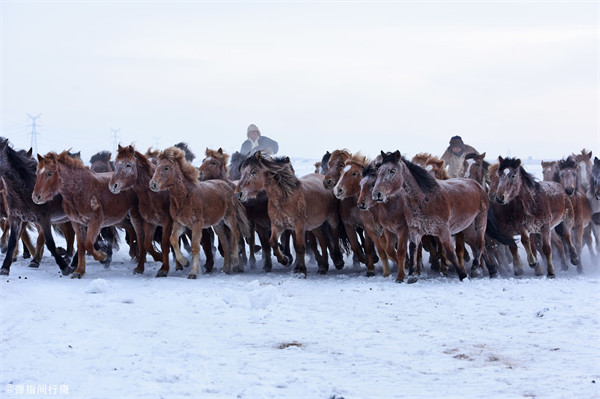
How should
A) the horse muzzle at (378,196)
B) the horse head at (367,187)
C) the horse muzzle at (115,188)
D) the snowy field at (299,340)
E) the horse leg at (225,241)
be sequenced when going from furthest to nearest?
the horse leg at (225,241), the horse muzzle at (115,188), the horse head at (367,187), the horse muzzle at (378,196), the snowy field at (299,340)

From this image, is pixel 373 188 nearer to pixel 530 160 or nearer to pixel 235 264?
pixel 235 264

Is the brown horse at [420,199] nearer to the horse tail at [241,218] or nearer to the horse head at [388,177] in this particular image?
the horse head at [388,177]

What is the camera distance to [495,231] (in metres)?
11.2

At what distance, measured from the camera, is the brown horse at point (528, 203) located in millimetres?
10648

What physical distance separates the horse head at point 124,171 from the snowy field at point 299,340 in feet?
5.34

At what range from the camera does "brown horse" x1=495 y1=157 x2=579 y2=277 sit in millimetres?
10648

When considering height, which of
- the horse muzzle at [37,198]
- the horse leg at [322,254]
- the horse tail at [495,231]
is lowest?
the horse leg at [322,254]

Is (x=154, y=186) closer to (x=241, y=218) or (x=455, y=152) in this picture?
Result: (x=241, y=218)

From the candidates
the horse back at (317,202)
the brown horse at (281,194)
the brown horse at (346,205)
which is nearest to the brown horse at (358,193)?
the brown horse at (346,205)

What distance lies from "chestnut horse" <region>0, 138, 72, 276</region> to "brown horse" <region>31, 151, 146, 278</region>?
1.61 feet

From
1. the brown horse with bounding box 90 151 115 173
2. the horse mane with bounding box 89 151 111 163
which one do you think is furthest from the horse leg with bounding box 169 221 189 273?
the horse mane with bounding box 89 151 111 163

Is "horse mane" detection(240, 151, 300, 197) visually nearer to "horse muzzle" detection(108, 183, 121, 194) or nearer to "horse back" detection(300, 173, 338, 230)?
"horse back" detection(300, 173, 338, 230)

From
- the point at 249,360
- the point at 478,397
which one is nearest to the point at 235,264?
the point at 249,360

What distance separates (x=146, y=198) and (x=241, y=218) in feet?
6.12
